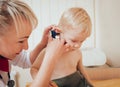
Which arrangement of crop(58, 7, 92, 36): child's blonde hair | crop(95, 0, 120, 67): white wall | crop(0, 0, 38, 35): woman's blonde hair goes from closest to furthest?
crop(0, 0, 38, 35): woman's blonde hair
crop(58, 7, 92, 36): child's blonde hair
crop(95, 0, 120, 67): white wall

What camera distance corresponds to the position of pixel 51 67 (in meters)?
0.43

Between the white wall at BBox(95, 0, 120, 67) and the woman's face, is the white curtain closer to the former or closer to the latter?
the white wall at BBox(95, 0, 120, 67)

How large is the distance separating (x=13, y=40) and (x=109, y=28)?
0.76m

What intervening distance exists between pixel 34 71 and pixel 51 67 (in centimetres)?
14

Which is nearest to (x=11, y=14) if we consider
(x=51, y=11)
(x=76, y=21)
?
(x=76, y=21)

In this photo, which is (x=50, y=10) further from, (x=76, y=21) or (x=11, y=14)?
(x=11, y=14)

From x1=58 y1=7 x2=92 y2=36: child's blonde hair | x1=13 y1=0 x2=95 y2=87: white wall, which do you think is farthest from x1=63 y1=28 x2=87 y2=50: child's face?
x1=13 y1=0 x2=95 y2=87: white wall

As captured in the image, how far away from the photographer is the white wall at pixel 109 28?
1.07m

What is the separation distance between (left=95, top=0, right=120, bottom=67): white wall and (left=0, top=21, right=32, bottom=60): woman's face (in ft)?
2.34

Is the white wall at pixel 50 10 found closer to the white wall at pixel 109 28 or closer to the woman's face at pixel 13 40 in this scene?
the white wall at pixel 109 28

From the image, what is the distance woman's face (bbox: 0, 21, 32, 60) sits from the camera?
1.35 ft

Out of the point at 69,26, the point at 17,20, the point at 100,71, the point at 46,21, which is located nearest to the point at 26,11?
the point at 17,20

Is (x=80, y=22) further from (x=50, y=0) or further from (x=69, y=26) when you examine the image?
(x=50, y=0)

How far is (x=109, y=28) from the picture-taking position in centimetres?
109
